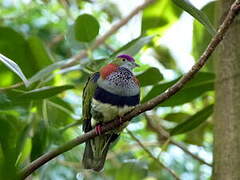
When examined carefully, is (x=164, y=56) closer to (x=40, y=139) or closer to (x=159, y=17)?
(x=159, y=17)

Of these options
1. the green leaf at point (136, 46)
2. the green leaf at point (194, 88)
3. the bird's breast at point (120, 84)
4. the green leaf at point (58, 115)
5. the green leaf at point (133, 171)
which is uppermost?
the green leaf at point (136, 46)

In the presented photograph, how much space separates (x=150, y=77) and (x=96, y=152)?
31 centimetres

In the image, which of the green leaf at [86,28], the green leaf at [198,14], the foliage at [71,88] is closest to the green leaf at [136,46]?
the foliage at [71,88]

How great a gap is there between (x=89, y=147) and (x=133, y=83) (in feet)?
0.89

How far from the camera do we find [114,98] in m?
1.67

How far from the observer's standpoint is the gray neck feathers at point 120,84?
5.51 ft

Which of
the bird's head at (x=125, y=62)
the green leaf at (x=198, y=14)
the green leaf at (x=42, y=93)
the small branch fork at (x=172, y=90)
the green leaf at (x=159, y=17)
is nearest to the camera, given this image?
the small branch fork at (x=172, y=90)

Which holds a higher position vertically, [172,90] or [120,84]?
[172,90]

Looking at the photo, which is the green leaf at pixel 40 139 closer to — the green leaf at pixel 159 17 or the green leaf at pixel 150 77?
the green leaf at pixel 150 77

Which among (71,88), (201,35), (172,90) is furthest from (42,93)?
(201,35)

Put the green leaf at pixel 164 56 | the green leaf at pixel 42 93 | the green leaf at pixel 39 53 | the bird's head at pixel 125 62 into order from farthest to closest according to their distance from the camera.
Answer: the green leaf at pixel 164 56 → the green leaf at pixel 39 53 → the bird's head at pixel 125 62 → the green leaf at pixel 42 93

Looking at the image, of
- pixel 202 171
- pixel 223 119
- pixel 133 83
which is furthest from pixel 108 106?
pixel 202 171

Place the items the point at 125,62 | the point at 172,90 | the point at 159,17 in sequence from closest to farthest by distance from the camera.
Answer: the point at 172,90 → the point at 125,62 → the point at 159,17

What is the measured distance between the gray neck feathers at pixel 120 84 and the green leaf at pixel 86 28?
0.16m
